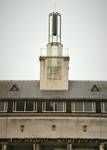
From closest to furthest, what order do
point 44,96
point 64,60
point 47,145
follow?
1. point 47,145
2. point 44,96
3. point 64,60

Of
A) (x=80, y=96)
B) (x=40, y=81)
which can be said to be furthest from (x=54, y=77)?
(x=80, y=96)

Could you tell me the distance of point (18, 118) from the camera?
127 ft

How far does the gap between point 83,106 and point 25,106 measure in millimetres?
7188

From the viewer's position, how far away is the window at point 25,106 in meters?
39.5

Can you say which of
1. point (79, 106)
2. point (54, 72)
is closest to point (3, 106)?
point (54, 72)

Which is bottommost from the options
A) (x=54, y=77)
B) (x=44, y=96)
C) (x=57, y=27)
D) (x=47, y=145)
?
(x=47, y=145)

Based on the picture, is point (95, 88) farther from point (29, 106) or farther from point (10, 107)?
point (10, 107)

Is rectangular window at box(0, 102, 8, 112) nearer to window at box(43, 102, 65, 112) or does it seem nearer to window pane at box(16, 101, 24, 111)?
window pane at box(16, 101, 24, 111)

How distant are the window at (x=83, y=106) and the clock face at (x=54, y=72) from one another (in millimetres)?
4968

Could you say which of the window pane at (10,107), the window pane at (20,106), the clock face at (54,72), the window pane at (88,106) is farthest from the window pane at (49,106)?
the window pane at (10,107)

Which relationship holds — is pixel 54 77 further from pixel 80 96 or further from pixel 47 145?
pixel 47 145

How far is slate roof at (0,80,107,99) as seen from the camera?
4044 cm

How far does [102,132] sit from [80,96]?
534cm

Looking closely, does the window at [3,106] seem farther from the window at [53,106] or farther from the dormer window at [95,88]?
the dormer window at [95,88]
